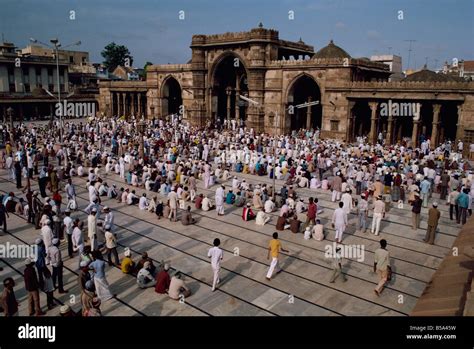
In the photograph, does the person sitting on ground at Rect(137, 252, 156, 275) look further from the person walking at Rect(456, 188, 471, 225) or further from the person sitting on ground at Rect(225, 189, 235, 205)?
the person walking at Rect(456, 188, 471, 225)

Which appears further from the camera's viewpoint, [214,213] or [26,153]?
[26,153]

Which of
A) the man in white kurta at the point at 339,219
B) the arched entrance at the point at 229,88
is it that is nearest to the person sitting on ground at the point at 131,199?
the man in white kurta at the point at 339,219

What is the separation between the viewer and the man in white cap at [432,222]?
41.4ft

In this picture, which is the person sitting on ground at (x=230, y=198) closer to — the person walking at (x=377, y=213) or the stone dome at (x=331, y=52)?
the person walking at (x=377, y=213)

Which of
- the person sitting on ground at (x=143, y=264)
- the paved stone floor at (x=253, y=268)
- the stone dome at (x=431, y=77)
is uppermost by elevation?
the stone dome at (x=431, y=77)

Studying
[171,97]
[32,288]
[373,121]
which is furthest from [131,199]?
[171,97]

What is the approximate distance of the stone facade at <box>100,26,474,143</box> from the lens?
101ft

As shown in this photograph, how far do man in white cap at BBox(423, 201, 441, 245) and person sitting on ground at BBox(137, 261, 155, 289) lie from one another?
8909 mm

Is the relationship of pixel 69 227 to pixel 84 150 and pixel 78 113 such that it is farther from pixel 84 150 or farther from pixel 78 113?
pixel 78 113

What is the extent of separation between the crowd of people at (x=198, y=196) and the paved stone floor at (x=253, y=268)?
0.33 meters

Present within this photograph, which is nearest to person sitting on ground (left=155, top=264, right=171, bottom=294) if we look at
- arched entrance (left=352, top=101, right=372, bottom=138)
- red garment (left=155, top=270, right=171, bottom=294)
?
red garment (left=155, top=270, right=171, bottom=294)
